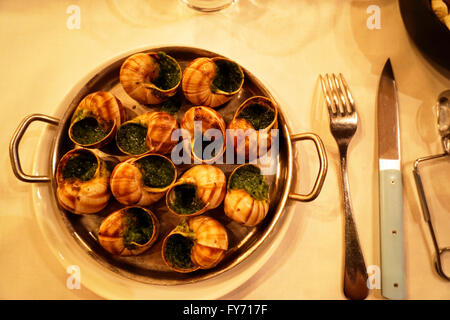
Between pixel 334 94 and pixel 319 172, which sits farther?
pixel 334 94

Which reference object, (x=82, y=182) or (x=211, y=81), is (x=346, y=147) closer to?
(x=211, y=81)

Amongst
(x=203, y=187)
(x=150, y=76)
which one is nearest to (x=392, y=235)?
(x=203, y=187)

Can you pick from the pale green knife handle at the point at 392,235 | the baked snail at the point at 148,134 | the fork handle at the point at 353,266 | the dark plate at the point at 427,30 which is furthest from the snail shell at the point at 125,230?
the dark plate at the point at 427,30

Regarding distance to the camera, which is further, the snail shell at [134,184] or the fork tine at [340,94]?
the fork tine at [340,94]

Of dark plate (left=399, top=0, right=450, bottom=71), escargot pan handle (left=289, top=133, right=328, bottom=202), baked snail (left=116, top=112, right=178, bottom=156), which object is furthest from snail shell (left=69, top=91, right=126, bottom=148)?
dark plate (left=399, top=0, right=450, bottom=71)

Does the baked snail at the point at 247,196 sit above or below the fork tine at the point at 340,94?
below

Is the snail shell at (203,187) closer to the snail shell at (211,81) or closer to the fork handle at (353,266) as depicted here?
the snail shell at (211,81)
